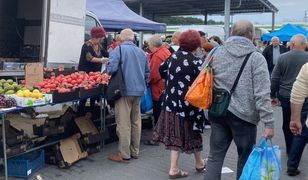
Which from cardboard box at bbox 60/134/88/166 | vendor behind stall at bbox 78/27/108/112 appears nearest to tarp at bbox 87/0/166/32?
vendor behind stall at bbox 78/27/108/112

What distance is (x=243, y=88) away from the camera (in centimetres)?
390

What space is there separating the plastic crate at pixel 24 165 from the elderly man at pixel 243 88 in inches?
92.3

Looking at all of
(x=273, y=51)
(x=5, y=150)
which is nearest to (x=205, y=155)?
(x=5, y=150)

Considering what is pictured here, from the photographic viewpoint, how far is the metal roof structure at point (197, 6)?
25.9 m

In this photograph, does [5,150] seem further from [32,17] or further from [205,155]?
[32,17]

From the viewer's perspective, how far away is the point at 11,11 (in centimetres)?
948

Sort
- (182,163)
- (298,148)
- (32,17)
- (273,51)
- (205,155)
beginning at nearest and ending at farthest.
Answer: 1. (298,148)
2. (182,163)
3. (205,155)
4. (32,17)
5. (273,51)

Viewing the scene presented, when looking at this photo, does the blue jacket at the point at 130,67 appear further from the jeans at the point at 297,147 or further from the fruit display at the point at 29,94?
the jeans at the point at 297,147

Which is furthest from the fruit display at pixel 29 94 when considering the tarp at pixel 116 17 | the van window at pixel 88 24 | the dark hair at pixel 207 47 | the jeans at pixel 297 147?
the tarp at pixel 116 17

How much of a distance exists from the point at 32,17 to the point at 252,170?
6991 millimetres

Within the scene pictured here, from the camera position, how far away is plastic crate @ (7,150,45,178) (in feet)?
16.7

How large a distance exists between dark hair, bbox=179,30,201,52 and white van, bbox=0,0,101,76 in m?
3.16

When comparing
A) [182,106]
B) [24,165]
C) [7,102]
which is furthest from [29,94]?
[182,106]

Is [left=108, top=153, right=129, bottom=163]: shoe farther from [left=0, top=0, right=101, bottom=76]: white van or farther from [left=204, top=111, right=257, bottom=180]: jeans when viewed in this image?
[left=0, top=0, right=101, bottom=76]: white van
